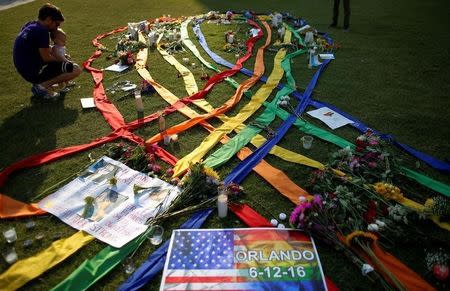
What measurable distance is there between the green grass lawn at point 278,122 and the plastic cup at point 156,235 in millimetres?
74

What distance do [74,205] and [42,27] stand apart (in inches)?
125

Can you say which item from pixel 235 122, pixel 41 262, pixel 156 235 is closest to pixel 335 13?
pixel 235 122

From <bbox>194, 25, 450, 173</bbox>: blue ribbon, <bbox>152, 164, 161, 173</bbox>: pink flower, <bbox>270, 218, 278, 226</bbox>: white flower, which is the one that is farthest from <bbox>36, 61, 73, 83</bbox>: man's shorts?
<bbox>270, 218, 278, 226</bbox>: white flower

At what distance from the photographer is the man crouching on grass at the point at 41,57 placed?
502cm

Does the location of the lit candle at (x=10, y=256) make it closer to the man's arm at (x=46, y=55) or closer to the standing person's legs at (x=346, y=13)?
the man's arm at (x=46, y=55)

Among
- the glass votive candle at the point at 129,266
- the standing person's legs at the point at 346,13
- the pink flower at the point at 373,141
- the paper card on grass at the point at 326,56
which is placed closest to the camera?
the glass votive candle at the point at 129,266

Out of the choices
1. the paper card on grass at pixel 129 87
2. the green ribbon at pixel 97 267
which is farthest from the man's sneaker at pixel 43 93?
the green ribbon at pixel 97 267

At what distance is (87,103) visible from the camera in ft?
17.6

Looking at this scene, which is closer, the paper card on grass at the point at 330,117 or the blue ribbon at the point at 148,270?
the blue ribbon at the point at 148,270

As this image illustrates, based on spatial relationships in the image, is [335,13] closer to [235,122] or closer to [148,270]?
[235,122]

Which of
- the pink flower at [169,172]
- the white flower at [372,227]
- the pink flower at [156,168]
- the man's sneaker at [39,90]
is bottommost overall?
the white flower at [372,227]

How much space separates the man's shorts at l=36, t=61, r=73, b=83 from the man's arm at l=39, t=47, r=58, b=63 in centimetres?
10

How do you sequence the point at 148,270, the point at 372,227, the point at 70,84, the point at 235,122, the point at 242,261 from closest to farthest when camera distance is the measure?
the point at 148,270, the point at 242,261, the point at 372,227, the point at 235,122, the point at 70,84

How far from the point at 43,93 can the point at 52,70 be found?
0.42 m
